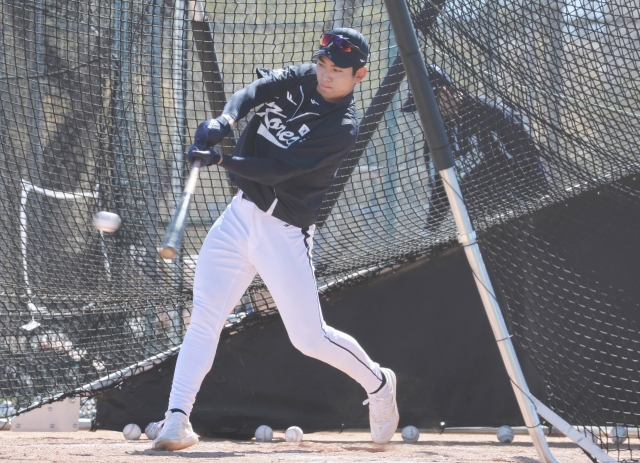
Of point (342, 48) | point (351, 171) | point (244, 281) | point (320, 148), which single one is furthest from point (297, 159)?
point (351, 171)

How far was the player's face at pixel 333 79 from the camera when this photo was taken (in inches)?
119

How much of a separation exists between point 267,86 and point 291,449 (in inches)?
67.8

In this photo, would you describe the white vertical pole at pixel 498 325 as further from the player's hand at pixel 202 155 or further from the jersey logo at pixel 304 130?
the player's hand at pixel 202 155

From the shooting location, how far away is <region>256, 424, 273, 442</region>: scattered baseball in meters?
4.12

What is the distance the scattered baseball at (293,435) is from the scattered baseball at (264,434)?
0.29 feet

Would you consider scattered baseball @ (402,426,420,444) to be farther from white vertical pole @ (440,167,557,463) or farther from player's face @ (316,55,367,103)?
player's face @ (316,55,367,103)

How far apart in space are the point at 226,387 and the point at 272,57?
6.23 ft

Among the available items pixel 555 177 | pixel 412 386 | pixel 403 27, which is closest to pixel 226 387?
pixel 412 386

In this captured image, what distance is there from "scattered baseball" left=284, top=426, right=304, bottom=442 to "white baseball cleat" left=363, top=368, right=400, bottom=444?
0.57m

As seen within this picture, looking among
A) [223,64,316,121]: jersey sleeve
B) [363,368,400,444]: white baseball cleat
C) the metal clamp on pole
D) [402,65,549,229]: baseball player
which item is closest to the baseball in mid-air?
[363,368,400,444]: white baseball cleat

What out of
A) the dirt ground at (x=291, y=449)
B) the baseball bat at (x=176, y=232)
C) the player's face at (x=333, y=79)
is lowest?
the dirt ground at (x=291, y=449)

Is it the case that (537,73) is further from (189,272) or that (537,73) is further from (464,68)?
(189,272)

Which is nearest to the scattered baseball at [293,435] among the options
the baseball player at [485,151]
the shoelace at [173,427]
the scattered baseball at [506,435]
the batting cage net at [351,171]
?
the batting cage net at [351,171]

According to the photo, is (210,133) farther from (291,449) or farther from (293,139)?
(291,449)
